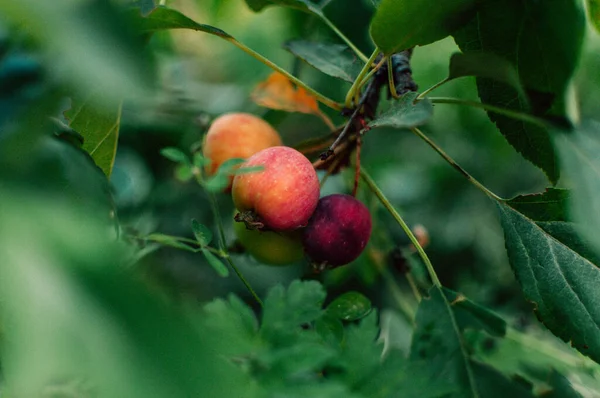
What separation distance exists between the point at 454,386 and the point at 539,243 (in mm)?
404

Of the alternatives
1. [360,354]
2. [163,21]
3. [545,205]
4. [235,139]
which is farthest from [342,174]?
[360,354]

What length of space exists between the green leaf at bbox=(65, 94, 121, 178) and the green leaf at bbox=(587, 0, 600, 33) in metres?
0.76

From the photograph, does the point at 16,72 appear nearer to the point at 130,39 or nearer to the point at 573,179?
the point at 130,39

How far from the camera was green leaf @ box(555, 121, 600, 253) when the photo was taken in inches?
29.8

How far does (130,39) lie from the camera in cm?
42

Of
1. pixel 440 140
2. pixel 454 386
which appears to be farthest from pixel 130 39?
pixel 440 140

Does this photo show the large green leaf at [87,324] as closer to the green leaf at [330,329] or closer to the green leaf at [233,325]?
the green leaf at [233,325]

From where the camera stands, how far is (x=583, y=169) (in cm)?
78

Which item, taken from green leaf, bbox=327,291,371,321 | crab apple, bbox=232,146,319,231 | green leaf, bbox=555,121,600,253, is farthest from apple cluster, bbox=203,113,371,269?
green leaf, bbox=555,121,600,253

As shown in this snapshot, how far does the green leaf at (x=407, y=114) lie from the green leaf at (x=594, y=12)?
1.30 ft

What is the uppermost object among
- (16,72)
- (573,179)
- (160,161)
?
(16,72)

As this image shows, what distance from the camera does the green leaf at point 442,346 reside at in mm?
765

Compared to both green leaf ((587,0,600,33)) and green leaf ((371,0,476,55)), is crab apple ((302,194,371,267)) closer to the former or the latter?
green leaf ((371,0,476,55))

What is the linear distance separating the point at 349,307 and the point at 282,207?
17 cm
